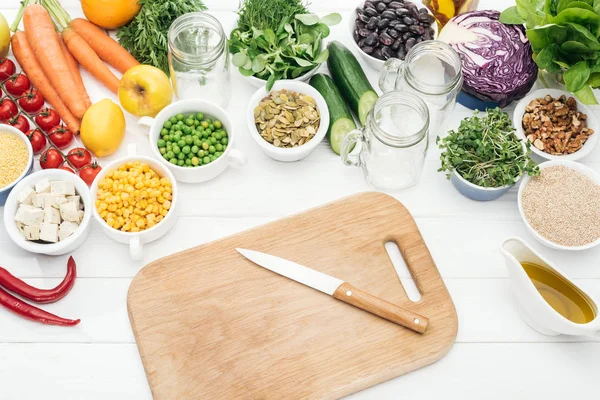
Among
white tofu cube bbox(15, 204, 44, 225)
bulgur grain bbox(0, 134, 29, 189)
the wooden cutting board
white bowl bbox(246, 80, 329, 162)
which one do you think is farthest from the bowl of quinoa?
white bowl bbox(246, 80, 329, 162)

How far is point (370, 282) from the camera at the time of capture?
5.92 feet

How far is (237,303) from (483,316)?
26.6 inches

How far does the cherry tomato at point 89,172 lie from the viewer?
1901 millimetres

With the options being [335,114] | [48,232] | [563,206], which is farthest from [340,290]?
[48,232]

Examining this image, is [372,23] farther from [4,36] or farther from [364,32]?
[4,36]

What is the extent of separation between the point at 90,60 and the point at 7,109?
Result: 30 centimetres

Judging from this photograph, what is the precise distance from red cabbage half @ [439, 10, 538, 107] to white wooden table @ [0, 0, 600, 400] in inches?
5.5

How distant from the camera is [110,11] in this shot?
208cm

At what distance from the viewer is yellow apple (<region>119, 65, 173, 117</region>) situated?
196 centimetres

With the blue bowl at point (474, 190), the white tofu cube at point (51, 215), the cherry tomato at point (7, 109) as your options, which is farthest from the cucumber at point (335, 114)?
the cherry tomato at point (7, 109)

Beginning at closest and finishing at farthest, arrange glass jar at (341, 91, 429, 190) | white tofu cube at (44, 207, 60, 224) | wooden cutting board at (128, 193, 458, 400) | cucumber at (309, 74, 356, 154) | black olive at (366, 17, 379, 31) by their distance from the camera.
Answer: wooden cutting board at (128, 193, 458, 400) < white tofu cube at (44, 207, 60, 224) < glass jar at (341, 91, 429, 190) < cucumber at (309, 74, 356, 154) < black olive at (366, 17, 379, 31)

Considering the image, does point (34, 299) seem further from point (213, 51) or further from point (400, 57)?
point (400, 57)

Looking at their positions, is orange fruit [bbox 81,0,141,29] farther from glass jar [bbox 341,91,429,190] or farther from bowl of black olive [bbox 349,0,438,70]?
glass jar [bbox 341,91,429,190]

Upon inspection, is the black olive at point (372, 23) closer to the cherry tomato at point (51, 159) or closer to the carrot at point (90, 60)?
the carrot at point (90, 60)
